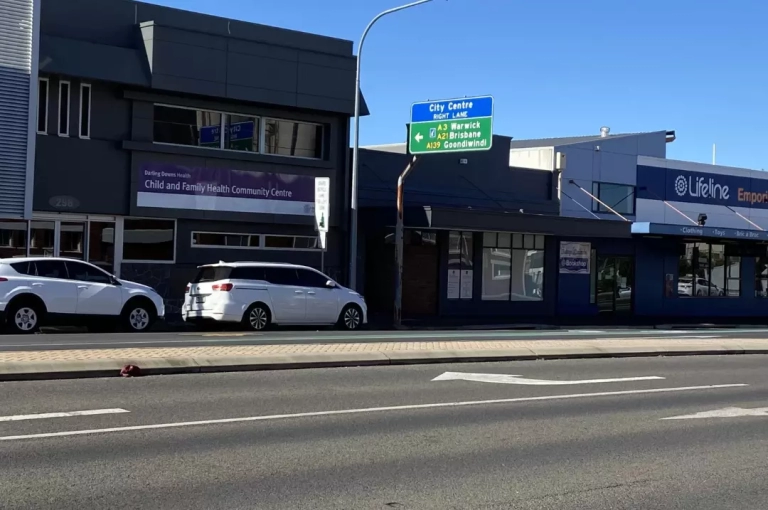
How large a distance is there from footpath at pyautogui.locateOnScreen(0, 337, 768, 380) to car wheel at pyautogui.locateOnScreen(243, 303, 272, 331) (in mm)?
4517

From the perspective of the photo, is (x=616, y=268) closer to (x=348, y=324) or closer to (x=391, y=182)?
(x=391, y=182)

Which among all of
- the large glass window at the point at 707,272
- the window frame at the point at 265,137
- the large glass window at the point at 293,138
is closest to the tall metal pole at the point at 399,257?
the window frame at the point at 265,137

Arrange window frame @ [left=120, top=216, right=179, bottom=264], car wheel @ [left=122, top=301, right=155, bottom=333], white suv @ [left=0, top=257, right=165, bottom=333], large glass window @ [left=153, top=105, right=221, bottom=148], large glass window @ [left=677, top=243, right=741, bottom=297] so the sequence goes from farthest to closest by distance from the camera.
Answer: large glass window @ [left=677, top=243, right=741, bottom=297]
large glass window @ [left=153, top=105, right=221, bottom=148]
window frame @ [left=120, top=216, right=179, bottom=264]
car wheel @ [left=122, top=301, right=155, bottom=333]
white suv @ [left=0, top=257, right=165, bottom=333]

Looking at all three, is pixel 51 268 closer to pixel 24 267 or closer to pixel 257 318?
pixel 24 267

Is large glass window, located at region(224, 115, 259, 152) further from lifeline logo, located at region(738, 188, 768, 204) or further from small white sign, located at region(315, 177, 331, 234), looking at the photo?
lifeline logo, located at region(738, 188, 768, 204)

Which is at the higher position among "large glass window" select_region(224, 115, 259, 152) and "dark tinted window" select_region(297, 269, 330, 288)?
"large glass window" select_region(224, 115, 259, 152)

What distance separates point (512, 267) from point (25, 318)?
1795cm

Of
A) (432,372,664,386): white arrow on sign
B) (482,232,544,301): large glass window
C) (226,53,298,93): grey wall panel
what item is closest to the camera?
(432,372,664,386): white arrow on sign

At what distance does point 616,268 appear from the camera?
36062 mm

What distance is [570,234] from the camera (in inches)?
1239

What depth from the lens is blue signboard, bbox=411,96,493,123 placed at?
26.3 meters

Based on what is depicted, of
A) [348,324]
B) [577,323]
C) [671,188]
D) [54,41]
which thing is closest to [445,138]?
[348,324]

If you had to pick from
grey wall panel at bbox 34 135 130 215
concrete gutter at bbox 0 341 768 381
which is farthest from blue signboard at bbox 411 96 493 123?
concrete gutter at bbox 0 341 768 381

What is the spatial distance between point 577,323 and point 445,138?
845cm
